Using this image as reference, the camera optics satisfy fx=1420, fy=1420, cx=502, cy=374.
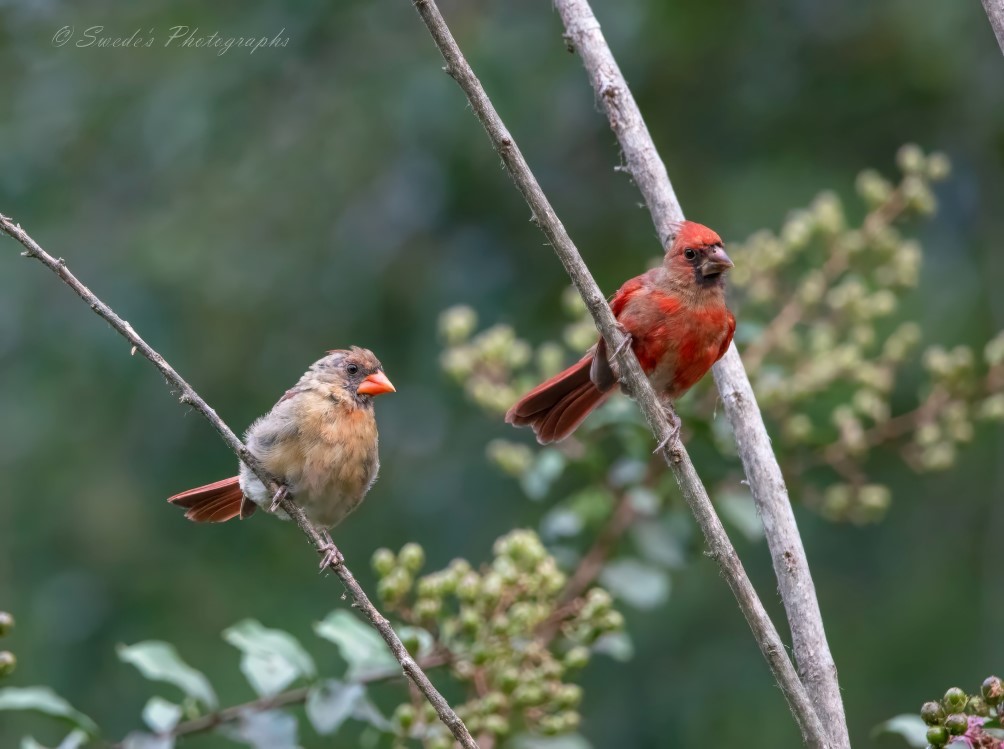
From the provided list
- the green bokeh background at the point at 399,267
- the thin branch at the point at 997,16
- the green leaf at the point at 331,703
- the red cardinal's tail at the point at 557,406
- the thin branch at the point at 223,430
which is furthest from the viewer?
the green bokeh background at the point at 399,267

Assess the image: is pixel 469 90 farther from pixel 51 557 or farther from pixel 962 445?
pixel 51 557

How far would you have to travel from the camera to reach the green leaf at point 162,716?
3740 millimetres

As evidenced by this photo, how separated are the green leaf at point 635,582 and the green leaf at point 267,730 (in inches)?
46.4

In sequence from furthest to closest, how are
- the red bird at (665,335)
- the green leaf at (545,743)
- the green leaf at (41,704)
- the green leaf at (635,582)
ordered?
the green leaf at (635,582), the green leaf at (545,743), the red bird at (665,335), the green leaf at (41,704)

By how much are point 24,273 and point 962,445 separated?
600cm

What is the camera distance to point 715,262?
401cm

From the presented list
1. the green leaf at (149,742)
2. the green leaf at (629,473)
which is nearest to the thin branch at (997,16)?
the green leaf at (629,473)

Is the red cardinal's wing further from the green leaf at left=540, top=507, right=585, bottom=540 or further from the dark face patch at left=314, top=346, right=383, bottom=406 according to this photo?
the dark face patch at left=314, top=346, right=383, bottom=406

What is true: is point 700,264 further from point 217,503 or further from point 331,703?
point 217,503

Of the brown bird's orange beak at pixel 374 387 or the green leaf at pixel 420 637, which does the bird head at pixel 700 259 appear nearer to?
the brown bird's orange beak at pixel 374 387

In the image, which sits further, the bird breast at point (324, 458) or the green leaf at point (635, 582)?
the green leaf at point (635, 582)

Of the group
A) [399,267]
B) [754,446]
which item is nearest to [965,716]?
[754,446]

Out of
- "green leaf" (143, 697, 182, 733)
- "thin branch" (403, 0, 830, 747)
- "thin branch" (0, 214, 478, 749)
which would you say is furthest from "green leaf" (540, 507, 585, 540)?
"thin branch" (403, 0, 830, 747)

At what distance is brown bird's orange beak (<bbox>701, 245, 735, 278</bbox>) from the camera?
13.1 feet
